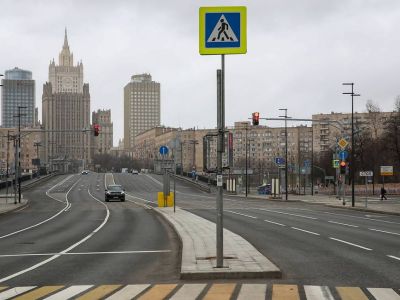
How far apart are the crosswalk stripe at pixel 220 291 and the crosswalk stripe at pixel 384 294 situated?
2356mm

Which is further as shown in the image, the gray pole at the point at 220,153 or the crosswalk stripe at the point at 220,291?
the gray pole at the point at 220,153

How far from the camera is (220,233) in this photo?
11922 millimetres

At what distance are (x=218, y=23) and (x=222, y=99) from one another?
153 cm

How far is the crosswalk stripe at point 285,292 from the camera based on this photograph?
9445 millimetres

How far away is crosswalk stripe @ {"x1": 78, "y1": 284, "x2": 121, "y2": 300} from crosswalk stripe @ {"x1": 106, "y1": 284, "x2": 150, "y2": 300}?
0.61ft

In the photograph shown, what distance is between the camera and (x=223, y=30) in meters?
11.7

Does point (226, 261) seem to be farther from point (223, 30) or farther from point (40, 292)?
point (223, 30)

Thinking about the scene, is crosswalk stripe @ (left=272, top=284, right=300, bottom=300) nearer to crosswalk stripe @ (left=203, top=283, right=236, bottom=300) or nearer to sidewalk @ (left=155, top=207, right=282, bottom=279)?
crosswalk stripe @ (left=203, top=283, right=236, bottom=300)

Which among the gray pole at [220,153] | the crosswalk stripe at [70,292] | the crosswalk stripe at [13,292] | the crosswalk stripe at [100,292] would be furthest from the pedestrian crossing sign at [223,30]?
the crosswalk stripe at [13,292]

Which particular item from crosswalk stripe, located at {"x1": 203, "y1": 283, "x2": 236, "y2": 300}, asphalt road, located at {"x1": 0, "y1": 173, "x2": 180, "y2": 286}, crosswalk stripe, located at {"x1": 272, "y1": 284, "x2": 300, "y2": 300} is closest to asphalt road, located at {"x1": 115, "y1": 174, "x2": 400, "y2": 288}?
crosswalk stripe, located at {"x1": 272, "y1": 284, "x2": 300, "y2": 300}

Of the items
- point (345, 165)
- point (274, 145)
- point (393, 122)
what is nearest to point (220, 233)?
point (345, 165)

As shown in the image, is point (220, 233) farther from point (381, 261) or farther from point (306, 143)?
point (306, 143)

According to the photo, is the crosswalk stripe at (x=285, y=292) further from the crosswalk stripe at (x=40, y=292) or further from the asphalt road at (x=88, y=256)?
the crosswalk stripe at (x=40, y=292)

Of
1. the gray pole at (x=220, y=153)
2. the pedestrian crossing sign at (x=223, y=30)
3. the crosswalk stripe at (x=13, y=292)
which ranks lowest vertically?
the crosswalk stripe at (x=13, y=292)
